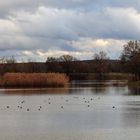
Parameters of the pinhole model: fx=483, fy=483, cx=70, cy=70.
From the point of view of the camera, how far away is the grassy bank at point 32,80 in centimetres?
7162

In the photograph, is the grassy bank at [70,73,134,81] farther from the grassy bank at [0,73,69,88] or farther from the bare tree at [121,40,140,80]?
the grassy bank at [0,73,69,88]

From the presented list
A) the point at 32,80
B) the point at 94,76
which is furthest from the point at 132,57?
the point at 94,76

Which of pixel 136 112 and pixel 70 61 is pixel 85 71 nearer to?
pixel 70 61

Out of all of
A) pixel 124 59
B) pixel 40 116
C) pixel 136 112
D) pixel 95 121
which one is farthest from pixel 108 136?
pixel 124 59

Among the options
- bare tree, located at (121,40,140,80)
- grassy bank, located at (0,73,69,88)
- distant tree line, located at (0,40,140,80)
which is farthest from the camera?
distant tree line, located at (0,40,140,80)

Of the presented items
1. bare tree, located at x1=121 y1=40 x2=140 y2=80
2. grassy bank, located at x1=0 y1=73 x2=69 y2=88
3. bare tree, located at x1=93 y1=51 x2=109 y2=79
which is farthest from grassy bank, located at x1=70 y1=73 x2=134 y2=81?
grassy bank, located at x1=0 y1=73 x2=69 y2=88

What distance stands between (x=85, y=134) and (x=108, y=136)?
113 cm

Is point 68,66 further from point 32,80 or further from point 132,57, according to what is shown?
point 32,80

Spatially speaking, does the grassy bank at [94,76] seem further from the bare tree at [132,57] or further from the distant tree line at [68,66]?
the bare tree at [132,57]

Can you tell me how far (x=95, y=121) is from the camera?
25.3m

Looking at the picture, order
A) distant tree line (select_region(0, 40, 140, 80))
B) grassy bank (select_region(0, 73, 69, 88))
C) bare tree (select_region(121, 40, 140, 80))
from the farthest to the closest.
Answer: distant tree line (select_region(0, 40, 140, 80))
bare tree (select_region(121, 40, 140, 80))
grassy bank (select_region(0, 73, 69, 88))

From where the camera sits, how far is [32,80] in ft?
238

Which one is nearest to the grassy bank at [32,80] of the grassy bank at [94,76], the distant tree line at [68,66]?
the distant tree line at [68,66]

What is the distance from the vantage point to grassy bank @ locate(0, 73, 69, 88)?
7162 cm
